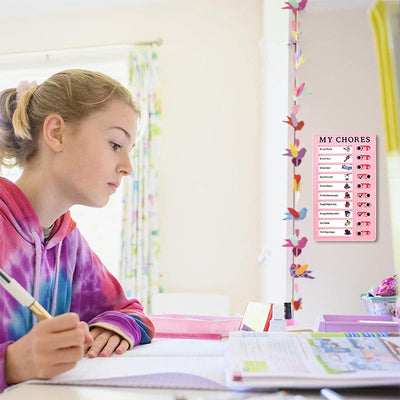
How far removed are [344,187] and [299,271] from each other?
234 millimetres

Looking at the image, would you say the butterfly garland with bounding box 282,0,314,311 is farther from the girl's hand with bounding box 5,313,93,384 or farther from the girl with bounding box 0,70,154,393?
the girl's hand with bounding box 5,313,93,384

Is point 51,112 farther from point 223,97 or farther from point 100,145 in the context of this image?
point 223,97

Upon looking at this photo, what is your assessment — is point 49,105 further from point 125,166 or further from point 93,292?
point 93,292

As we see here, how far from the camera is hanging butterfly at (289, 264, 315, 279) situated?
123 cm

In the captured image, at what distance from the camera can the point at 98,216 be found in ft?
10.8

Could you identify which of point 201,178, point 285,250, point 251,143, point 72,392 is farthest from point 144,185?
point 72,392

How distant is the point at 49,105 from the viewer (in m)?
1.06

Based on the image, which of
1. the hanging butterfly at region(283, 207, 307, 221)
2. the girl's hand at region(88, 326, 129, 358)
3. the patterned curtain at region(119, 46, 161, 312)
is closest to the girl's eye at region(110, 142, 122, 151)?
the girl's hand at region(88, 326, 129, 358)

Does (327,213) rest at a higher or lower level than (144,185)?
lower

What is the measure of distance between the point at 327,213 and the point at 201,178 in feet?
6.17

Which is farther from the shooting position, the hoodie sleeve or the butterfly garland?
the butterfly garland

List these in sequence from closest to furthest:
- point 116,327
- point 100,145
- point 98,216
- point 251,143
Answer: point 116,327 < point 100,145 < point 251,143 < point 98,216

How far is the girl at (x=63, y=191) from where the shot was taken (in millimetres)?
909

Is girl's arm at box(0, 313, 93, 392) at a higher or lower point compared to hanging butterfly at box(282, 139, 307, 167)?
lower
